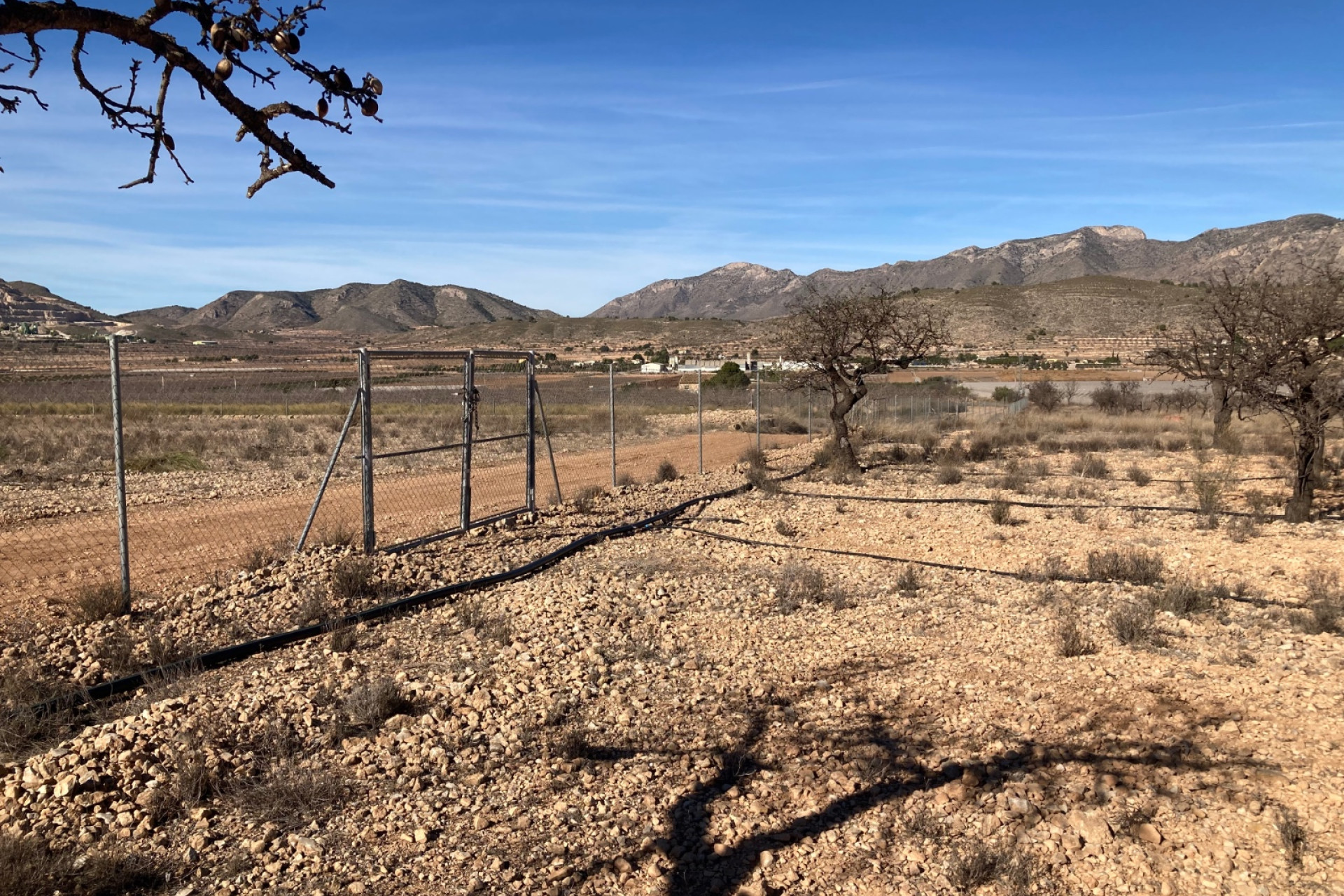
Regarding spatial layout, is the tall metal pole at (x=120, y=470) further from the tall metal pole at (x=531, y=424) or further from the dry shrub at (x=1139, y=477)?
the dry shrub at (x=1139, y=477)

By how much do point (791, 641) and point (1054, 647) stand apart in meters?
2.20

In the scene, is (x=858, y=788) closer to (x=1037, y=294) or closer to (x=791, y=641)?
(x=791, y=641)

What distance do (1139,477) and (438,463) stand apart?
595 inches

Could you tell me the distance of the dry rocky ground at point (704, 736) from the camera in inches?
176

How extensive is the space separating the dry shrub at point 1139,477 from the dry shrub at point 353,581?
14.9 meters

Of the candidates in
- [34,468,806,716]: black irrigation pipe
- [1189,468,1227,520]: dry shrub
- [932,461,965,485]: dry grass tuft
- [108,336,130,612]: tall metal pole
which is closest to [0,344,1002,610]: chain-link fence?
[108,336,130,612]: tall metal pole

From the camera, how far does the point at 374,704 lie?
5.93 meters

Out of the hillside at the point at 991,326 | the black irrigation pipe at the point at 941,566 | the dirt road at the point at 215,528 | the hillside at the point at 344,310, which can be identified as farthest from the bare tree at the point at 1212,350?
the hillside at the point at 344,310

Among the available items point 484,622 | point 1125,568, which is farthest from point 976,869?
point 1125,568

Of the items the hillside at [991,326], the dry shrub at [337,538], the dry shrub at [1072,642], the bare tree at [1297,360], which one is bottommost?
the dry shrub at [1072,642]

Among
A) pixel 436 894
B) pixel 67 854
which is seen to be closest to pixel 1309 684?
pixel 436 894

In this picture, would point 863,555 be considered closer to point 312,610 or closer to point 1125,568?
point 1125,568

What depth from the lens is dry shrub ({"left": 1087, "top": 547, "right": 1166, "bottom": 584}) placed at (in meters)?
9.96

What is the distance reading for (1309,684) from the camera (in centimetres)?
675
